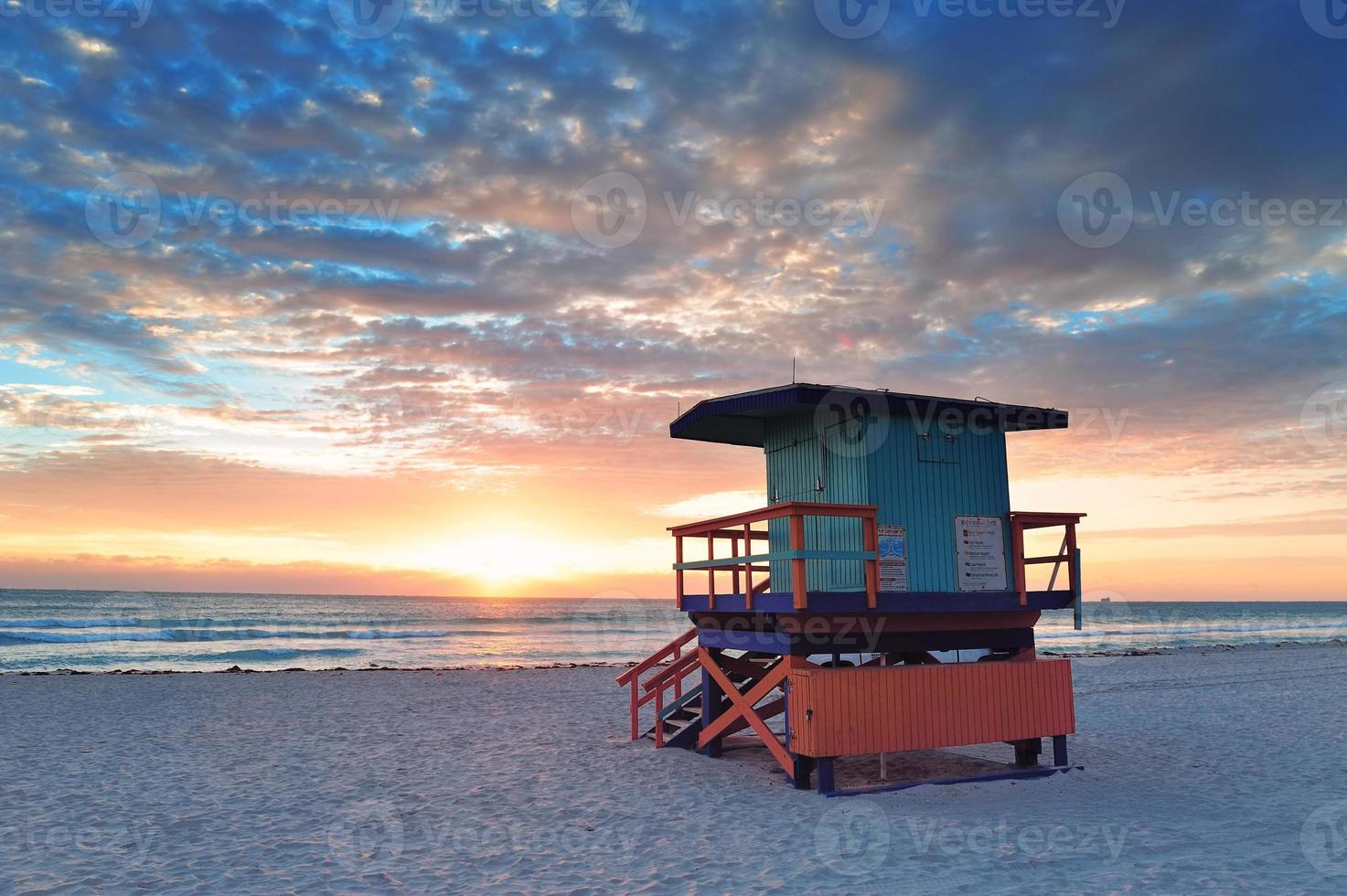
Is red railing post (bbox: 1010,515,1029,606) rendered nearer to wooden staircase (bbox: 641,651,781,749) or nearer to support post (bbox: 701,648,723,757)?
wooden staircase (bbox: 641,651,781,749)

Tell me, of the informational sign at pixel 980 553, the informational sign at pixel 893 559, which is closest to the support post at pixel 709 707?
the informational sign at pixel 893 559

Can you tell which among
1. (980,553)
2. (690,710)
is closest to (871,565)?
(980,553)

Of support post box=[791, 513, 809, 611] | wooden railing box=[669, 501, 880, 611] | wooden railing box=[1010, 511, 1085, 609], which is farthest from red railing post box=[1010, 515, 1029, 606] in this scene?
support post box=[791, 513, 809, 611]

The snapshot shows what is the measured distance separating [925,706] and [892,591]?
4.65 ft

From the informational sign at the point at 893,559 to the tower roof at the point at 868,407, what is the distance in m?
1.58

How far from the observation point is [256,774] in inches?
Answer: 453

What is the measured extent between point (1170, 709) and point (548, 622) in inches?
2612

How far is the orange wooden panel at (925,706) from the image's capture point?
984 centimetres

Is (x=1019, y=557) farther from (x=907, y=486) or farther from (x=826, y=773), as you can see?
(x=826, y=773)

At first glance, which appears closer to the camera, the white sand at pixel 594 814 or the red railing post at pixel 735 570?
the white sand at pixel 594 814

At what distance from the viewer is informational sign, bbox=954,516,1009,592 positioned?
1140cm

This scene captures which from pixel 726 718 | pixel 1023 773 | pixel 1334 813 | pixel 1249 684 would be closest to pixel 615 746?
pixel 726 718

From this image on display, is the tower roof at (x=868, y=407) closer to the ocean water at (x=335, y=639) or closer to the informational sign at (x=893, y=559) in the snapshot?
the informational sign at (x=893, y=559)

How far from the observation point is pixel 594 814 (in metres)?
9.39
